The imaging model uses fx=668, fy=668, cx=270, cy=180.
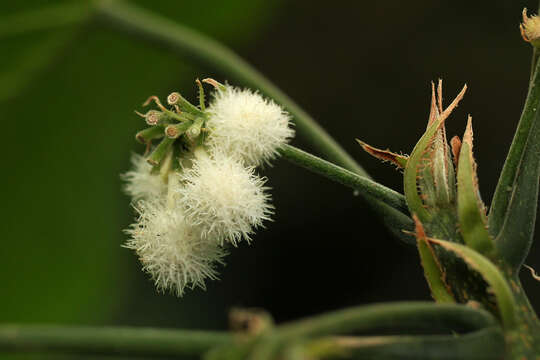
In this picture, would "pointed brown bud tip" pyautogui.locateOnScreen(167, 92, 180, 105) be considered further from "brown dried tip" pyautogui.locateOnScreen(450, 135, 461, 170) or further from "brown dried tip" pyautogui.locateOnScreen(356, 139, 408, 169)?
"brown dried tip" pyautogui.locateOnScreen(450, 135, 461, 170)

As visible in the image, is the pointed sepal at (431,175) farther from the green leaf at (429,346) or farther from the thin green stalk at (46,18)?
the thin green stalk at (46,18)

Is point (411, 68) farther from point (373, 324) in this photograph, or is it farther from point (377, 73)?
point (373, 324)

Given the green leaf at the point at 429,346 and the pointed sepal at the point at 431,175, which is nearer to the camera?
the green leaf at the point at 429,346

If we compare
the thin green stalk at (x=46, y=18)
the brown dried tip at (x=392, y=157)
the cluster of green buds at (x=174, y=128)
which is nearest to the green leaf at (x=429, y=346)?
the brown dried tip at (x=392, y=157)

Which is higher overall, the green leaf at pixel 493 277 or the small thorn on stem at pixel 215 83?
the small thorn on stem at pixel 215 83

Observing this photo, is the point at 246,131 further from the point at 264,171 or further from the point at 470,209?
the point at 264,171

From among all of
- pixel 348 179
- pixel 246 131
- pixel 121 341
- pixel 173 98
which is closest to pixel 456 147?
pixel 348 179
